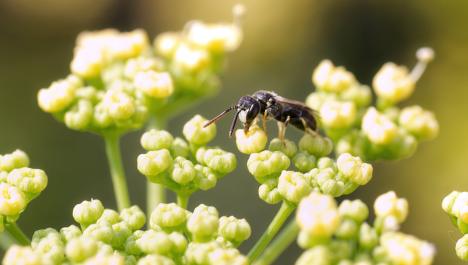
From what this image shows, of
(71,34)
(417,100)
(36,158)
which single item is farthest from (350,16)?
(36,158)

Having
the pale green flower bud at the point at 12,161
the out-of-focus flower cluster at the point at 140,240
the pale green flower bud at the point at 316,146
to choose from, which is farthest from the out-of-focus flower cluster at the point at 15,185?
the pale green flower bud at the point at 316,146

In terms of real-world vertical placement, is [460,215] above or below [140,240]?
below

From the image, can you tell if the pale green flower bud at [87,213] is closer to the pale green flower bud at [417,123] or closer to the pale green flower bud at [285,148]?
the pale green flower bud at [285,148]

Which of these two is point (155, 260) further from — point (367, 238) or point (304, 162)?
point (304, 162)

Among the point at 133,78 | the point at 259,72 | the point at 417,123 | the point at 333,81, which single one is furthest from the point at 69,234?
the point at 259,72

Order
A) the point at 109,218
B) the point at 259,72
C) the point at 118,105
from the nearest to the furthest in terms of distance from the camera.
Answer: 1. the point at 109,218
2. the point at 118,105
3. the point at 259,72

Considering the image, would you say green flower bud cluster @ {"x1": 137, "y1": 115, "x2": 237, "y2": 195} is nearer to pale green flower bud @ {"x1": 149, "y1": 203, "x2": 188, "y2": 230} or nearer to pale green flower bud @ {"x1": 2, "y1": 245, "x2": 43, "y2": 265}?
pale green flower bud @ {"x1": 149, "y1": 203, "x2": 188, "y2": 230}
